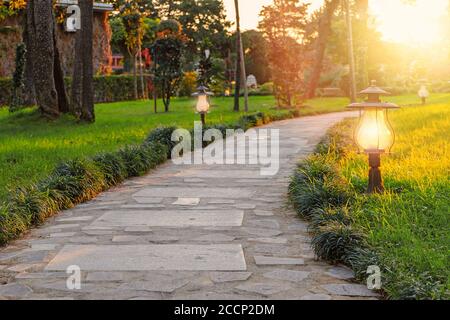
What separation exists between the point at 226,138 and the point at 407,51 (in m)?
38.0

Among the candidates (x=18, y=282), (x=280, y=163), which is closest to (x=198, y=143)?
(x=280, y=163)

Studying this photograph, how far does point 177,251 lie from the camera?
530 centimetres

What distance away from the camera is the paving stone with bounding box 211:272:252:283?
4.54 metres

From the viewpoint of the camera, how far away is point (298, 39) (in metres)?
26.7

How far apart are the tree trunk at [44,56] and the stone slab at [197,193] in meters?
9.22

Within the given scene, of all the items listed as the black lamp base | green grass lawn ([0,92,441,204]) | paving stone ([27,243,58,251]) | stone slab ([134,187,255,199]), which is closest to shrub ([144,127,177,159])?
green grass lawn ([0,92,441,204])

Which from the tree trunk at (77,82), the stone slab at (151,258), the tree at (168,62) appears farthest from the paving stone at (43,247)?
the tree at (168,62)

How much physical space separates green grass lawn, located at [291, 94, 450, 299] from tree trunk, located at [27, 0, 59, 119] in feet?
29.1

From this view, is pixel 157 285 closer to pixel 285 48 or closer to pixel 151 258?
pixel 151 258

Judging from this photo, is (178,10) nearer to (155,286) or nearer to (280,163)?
(280,163)

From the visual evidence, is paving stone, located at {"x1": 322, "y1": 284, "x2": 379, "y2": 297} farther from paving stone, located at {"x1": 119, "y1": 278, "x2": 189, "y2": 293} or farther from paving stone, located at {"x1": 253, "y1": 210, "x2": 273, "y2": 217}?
paving stone, located at {"x1": 253, "y1": 210, "x2": 273, "y2": 217}

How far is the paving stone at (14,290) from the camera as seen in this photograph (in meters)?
4.29

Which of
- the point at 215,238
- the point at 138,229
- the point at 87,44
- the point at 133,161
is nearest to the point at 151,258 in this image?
the point at 215,238

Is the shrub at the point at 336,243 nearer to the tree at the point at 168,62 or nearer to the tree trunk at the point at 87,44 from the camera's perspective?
the tree trunk at the point at 87,44
